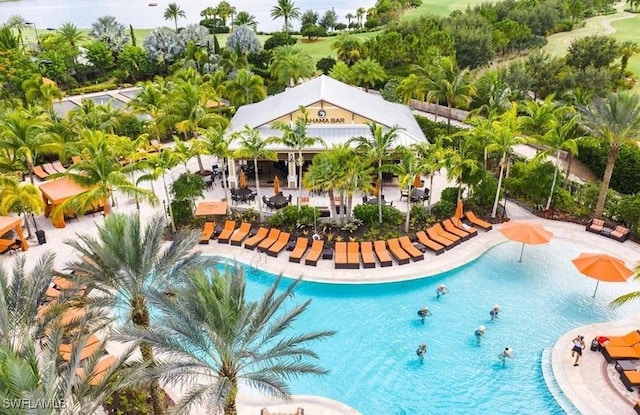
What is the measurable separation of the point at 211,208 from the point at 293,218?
4.85m

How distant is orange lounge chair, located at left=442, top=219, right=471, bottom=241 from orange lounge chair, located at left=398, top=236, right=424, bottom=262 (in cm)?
251

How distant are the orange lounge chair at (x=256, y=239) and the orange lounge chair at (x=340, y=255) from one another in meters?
4.05

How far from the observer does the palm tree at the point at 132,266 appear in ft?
Answer: 46.8

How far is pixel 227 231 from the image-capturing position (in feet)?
89.2

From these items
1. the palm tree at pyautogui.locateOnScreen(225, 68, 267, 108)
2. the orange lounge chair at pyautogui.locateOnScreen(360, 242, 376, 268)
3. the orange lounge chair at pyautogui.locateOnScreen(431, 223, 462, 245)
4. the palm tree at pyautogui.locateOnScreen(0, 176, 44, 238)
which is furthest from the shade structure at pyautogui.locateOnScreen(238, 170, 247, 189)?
the palm tree at pyautogui.locateOnScreen(225, 68, 267, 108)

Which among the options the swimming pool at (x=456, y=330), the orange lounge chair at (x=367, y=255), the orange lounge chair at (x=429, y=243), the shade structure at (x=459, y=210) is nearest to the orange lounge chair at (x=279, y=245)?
the swimming pool at (x=456, y=330)

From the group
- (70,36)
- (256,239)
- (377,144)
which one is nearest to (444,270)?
(377,144)

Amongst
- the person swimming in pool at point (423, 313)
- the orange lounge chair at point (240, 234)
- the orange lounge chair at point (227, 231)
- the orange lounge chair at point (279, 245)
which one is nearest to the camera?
the person swimming in pool at point (423, 313)

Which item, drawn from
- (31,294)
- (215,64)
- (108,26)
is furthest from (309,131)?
(108,26)

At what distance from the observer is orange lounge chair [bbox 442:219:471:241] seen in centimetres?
2638

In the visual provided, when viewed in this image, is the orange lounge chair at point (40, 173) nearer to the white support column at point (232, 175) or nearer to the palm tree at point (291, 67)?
the white support column at point (232, 175)

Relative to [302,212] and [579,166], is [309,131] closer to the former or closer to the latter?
[302,212]

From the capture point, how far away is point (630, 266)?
24000mm

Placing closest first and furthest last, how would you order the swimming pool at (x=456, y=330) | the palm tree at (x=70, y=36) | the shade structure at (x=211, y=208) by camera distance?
the swimming pool at (x=456, y=330)
the shade structure at (x=211, y=208)
the palm tree at (x=70, y=36)
